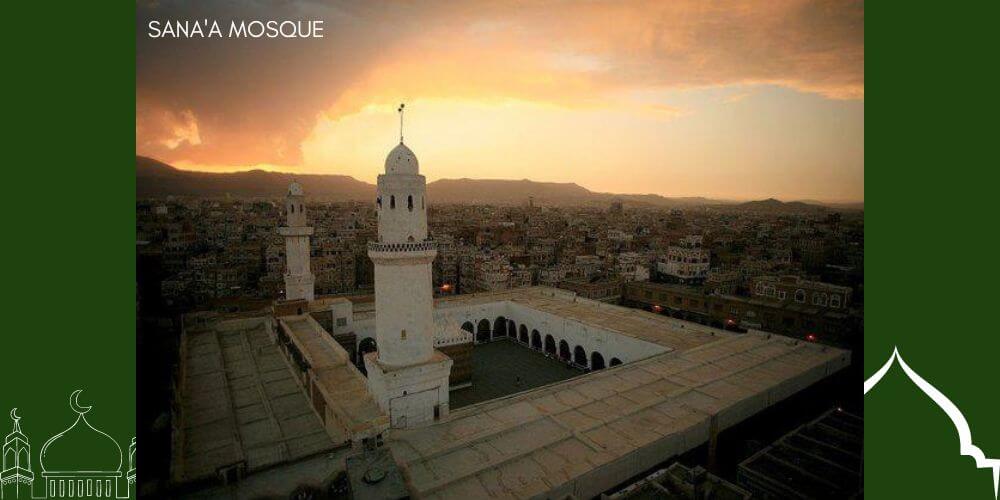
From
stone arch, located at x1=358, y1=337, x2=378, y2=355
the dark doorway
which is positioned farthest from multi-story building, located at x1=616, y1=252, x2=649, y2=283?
stone arch, located at x1=358, y1=337, x2=378, y2=355

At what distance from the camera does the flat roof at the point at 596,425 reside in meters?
7.90

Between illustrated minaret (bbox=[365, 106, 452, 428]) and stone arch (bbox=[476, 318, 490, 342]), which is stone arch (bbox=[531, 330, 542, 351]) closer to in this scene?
stone arch (bbox=[476, 318, 490, 342])

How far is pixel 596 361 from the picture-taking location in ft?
62.0

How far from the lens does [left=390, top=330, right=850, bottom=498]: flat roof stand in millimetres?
7898

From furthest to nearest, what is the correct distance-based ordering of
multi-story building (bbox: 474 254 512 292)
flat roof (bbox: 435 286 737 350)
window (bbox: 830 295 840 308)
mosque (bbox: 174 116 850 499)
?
multi-story building (bbox: 474 254 512 292), window (bbox: 830 295 840 308), flat roof (bbox: 435 286 737 350), mosque (bbox: 174 116 850 499)

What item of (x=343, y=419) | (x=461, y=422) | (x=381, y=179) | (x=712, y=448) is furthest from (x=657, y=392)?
(x=381, y=179)

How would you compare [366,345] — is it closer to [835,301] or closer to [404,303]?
[404,303]

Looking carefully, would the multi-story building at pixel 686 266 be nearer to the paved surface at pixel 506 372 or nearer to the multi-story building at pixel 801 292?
the multi-story building at pixel 801 292

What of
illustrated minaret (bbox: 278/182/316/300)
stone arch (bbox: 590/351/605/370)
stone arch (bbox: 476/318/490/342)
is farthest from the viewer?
stone arch (bbox: 476/318/490/342)

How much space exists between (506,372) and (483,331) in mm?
4709

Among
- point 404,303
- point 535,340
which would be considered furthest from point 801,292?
point 404,303
